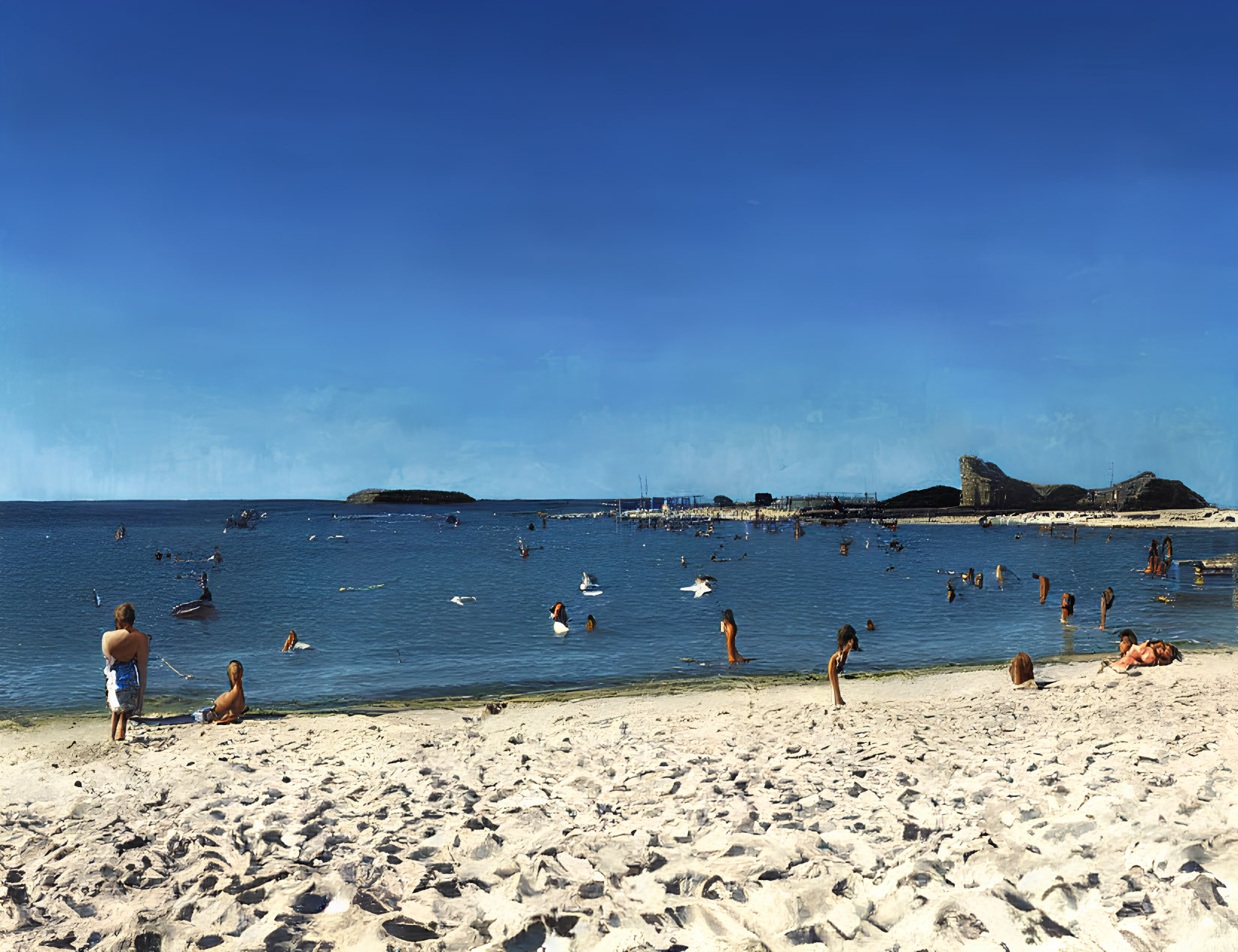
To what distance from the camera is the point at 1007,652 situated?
21766mm

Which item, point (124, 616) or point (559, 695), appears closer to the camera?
point (124, 616)

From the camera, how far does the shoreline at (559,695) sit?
50.2ft

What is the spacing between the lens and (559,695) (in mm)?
17016

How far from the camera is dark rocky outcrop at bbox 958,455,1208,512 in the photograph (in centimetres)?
13675

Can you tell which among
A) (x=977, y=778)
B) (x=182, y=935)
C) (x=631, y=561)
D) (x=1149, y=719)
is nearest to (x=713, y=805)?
(x=977, y=778)

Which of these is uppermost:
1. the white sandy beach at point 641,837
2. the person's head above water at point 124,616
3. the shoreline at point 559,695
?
the person's head above water at point 124,616

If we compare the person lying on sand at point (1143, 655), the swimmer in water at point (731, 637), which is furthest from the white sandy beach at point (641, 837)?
the swimmer in water at point (731, 637)

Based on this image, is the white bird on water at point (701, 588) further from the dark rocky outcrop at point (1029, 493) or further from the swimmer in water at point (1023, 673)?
the dark rocky outcrop at point (1029, 493)

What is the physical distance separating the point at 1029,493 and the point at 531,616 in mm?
147602

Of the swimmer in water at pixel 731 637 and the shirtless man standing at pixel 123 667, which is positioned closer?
the shirtless man standing at pixel 123 667

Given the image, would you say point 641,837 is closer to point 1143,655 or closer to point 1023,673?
point 1023,673

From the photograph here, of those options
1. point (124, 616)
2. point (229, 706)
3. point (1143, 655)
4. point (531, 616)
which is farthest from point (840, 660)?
point (531, 616)

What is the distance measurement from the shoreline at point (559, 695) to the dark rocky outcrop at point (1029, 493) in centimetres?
14031

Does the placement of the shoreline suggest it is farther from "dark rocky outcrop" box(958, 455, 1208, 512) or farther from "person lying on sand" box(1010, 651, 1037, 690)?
"dark rocky outcrop" box(958, 455, 1208, 512)
